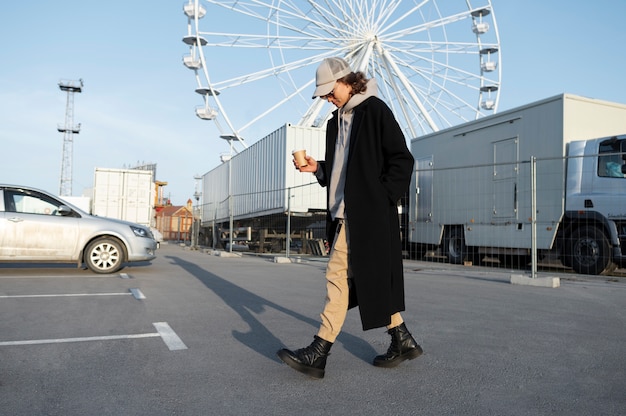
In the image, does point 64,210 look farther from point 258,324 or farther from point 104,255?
point 258,324

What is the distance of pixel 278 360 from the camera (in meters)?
3.26

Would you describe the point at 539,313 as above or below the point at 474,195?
below

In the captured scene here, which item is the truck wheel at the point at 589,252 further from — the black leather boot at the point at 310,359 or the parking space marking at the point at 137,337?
the black leather boot at the point at 310,359

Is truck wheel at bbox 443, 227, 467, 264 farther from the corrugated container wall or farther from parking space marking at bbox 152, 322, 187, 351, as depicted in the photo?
parking space marking at bbox 152, 322, 187, 351

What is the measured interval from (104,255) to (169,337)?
5.55 m

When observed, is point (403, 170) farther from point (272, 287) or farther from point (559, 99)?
point (559, 99)

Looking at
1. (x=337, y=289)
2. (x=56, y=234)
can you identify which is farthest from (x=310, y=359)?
(x=56, y=234)

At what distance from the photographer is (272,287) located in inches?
284

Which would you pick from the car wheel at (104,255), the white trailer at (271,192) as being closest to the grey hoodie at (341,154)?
the car wheel at (104,255)

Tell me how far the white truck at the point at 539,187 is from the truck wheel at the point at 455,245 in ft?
0.08

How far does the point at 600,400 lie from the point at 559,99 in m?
9.29

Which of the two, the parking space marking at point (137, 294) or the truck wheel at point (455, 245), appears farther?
the truck wheel at point (455, 245)

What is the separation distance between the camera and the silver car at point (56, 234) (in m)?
8.41

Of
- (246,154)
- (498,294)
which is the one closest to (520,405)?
(498,294)
